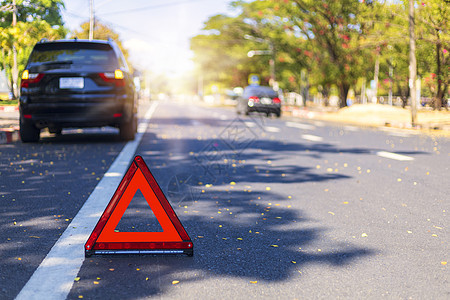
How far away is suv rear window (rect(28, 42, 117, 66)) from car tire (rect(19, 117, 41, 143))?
4.17 ft

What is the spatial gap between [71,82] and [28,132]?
1.60 meters

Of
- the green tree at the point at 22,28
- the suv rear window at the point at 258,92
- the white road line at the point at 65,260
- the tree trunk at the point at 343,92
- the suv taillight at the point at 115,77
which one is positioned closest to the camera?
the white road line at the point at 65,260

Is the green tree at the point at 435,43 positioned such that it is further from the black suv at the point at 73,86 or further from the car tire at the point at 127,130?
the black suv at the point at 73,86

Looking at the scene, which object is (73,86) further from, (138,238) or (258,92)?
(258,92)

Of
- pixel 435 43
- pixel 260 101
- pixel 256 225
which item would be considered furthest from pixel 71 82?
pixel 260 101

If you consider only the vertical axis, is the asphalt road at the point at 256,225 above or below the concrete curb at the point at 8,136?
below

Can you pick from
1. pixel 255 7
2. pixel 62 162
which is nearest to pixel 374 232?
pixel 62 162

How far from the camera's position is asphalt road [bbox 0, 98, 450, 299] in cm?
326

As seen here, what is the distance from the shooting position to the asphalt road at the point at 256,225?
326cm

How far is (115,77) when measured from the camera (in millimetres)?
10945

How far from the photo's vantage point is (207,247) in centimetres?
403

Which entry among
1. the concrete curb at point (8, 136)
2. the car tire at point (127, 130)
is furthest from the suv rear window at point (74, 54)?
the concrete curb at point (8, 136)

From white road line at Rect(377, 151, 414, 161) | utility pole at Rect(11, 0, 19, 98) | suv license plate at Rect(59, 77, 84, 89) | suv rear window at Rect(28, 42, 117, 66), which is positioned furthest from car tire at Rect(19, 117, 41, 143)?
white road line at Rect(377, 151, 414, 161)

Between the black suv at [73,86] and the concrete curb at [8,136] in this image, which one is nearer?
the black suv at [73,86]
